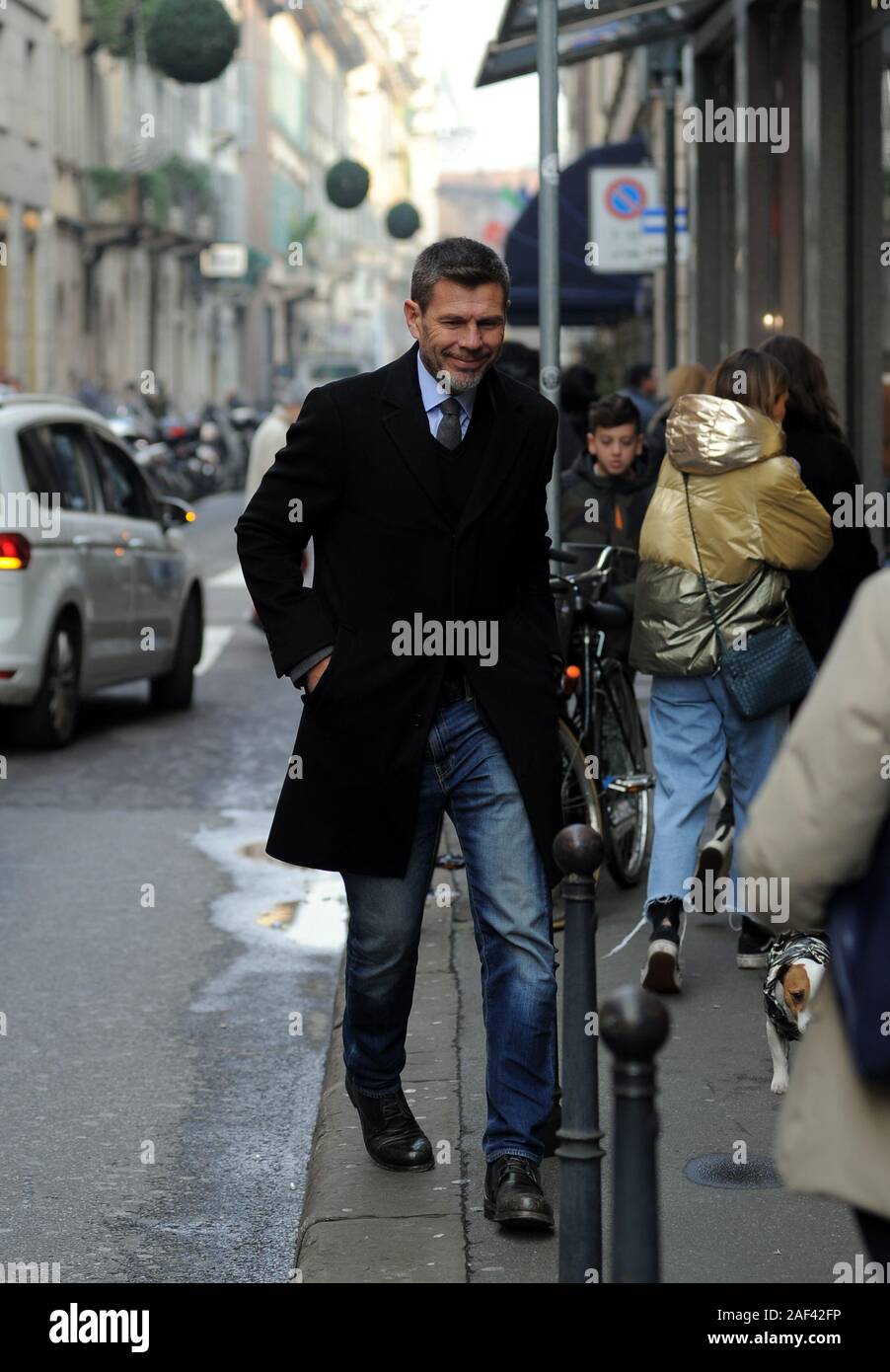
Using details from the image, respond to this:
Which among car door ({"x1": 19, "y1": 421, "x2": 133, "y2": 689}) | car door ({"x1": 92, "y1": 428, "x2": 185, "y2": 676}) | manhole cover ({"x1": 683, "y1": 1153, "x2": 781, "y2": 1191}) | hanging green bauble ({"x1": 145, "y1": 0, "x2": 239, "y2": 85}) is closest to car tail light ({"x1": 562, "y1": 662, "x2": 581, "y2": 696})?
manhole cover ({"x1": 683, "y1": 1153, "x2": 781, "y2": 1191})

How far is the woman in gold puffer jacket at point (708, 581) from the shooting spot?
6543 millimetres

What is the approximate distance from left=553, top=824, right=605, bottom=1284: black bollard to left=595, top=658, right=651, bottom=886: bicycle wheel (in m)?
3.89

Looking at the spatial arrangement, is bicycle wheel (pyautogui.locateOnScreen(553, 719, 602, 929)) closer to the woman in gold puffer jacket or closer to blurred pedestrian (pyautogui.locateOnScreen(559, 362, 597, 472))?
the woman in gold puffer jacket

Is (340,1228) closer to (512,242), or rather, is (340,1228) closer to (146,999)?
(146,999)

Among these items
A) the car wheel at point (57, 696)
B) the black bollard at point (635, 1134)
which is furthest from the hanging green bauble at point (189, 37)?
the black bollard at point (635, 1134)

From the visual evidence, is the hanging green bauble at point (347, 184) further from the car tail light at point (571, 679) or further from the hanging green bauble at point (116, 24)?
the car tail light at point (571, 679)

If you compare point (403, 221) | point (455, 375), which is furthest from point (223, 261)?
point (455, 375)

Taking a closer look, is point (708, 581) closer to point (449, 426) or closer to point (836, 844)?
point (449, 426)

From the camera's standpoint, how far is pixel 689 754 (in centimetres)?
687

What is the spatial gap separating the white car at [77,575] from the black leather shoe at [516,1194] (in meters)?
7.12

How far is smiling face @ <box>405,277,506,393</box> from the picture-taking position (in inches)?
181

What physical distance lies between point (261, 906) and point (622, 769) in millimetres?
1402

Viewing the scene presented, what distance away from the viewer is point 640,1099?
115 inches
